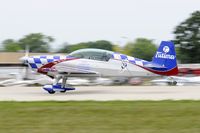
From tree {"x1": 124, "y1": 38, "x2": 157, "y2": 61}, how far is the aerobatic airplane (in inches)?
2938

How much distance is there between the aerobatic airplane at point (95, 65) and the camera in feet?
65.2

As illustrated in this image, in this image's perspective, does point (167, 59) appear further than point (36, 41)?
No

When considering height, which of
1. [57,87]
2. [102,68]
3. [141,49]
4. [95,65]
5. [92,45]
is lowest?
[57,87]

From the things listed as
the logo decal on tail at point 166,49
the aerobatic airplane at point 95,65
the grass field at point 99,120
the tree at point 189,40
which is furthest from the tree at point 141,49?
the grass field at point 99,120

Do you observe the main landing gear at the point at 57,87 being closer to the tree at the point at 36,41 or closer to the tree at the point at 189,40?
the tree at the point at 189,40

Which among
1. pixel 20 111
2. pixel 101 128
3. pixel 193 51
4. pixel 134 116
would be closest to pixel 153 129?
pixel 101 128

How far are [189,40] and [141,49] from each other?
2914 centimetres

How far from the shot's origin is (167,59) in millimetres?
20922

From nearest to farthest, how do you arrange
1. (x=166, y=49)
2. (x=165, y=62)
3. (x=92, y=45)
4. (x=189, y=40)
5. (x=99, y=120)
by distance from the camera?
(x=99, y=120), (x=165, y=62), (x=166, y=49), (x=189, y=40), (x=92, y=45)

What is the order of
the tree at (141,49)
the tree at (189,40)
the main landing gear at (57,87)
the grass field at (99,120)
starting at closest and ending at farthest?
the grass field at (99,120), the main landing gear at (57,87), the tree at (189,40), the tree at (141,49)

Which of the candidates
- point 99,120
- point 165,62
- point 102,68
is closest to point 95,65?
point 102,68

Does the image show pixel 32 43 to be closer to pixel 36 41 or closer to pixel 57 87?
pixel 36 41


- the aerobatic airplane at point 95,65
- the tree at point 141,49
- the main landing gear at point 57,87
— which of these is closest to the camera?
→ the main landing gear at point 57,87

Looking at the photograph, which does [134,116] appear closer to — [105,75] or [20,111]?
[20,111]
